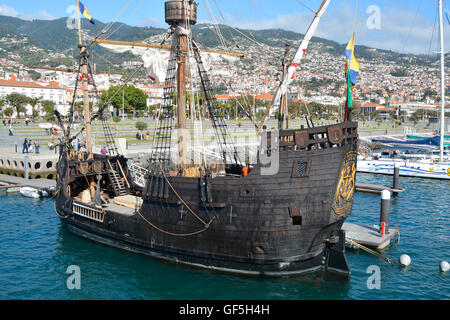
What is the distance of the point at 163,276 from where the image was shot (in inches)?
606

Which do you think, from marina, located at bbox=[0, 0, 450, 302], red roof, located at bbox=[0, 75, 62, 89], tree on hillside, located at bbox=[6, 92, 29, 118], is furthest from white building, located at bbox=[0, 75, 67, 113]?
marina, located at bbox=[0, 0, 450, 302]

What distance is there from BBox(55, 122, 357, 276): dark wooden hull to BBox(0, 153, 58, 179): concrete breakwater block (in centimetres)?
2194

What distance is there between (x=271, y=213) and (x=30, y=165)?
1064 inches

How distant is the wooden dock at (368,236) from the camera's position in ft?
59.8

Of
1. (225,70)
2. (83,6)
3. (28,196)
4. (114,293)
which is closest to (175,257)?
(114,293)

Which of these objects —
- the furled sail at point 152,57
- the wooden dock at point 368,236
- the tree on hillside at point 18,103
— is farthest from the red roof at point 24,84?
the wooden dock at point 368,236

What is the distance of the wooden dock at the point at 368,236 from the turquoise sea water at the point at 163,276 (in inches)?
18.3

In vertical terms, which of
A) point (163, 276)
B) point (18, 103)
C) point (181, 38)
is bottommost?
point (163, 276)

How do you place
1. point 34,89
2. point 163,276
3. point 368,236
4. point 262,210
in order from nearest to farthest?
point 262,210, point 163,276, point 368,236, point 34,89

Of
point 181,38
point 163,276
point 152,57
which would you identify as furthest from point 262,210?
point 152,57

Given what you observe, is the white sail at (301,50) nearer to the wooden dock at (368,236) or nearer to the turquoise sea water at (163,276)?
the wooden dock at (368,236)

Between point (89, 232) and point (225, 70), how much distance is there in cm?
1117

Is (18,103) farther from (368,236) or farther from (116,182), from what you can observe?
(368,236)
